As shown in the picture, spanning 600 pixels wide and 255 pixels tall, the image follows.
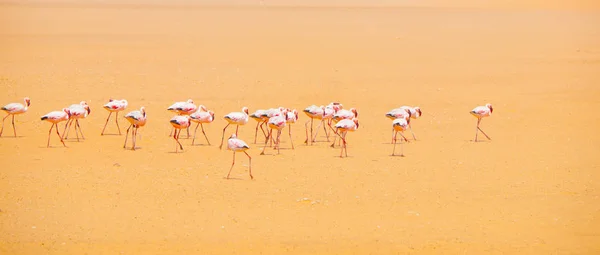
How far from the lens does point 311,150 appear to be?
15.3 m

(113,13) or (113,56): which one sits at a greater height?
(113,13)

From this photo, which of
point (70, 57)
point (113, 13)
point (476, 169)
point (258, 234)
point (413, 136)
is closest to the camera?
point (258, 234)

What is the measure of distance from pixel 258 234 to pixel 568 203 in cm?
439

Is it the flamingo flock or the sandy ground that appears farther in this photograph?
the flamingo flock

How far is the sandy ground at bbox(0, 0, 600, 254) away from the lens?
10312 mm

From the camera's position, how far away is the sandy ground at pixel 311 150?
33.8ft

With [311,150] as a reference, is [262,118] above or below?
above

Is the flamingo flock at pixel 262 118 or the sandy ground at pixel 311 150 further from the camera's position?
the flamingo flock at pixel 262 118

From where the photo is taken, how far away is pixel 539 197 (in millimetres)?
12039

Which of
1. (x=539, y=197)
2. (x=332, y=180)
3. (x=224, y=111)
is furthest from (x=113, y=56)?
(x=539, y=197)

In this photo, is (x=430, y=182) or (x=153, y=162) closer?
(x=430, y=182)

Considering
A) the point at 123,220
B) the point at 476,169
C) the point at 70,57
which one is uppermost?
the point at 70,57

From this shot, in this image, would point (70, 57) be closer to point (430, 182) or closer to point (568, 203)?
point (430, 182)

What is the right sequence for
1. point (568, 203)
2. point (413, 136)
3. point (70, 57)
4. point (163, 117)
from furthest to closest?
point (70, 57), point (163, 117), point (413, 136), point (568, 203)
